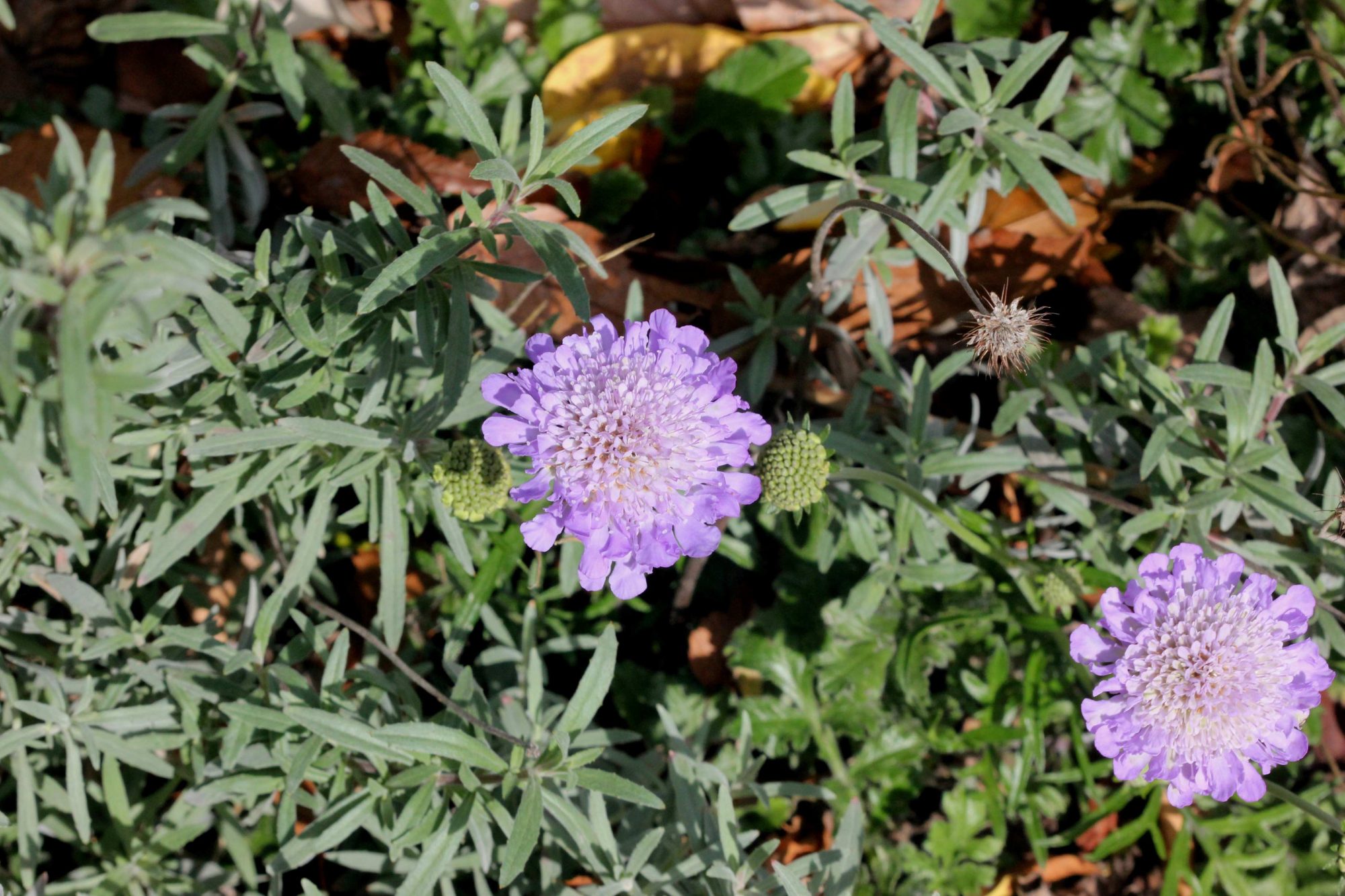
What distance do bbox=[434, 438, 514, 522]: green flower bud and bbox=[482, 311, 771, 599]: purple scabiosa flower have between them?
Answer: 335 millimetres

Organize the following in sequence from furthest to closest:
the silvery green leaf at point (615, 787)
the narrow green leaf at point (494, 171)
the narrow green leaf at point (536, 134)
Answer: the silvery green leaf at point (615, 787) < the narrow green leaf at point (536, 134) < the narrow green leaf at point (494, 171)

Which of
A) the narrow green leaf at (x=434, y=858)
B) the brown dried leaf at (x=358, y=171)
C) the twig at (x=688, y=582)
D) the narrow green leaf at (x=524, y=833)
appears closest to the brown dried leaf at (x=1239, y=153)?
the twig at (x=688, y=582)

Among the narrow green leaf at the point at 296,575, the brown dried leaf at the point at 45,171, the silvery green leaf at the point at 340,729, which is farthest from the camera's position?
the brown dried leaf at the point at 45,171

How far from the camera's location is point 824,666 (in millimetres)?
4016

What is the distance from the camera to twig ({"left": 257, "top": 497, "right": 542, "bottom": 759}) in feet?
9.46

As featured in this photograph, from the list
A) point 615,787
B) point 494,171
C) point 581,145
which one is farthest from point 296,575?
point 581,145

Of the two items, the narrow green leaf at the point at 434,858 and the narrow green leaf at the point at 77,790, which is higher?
the narrow green leaf at the point at 77,790

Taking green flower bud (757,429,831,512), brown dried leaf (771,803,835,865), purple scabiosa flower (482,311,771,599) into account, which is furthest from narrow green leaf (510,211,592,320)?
brown dried leaf (771,803,835,865)

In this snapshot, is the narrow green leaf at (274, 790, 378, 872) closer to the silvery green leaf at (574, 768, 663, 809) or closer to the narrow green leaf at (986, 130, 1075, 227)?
the silvery green leaf at (574, 768, 663, 809)

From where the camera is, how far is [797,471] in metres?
2.82

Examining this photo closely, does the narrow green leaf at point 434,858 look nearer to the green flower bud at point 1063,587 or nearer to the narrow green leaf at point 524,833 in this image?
the narrow green leaf at point 524,833

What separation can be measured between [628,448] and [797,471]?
1.80 feet

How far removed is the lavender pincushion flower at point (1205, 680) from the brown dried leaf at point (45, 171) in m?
3.61

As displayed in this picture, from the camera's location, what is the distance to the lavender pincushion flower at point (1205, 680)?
2.75 meters
